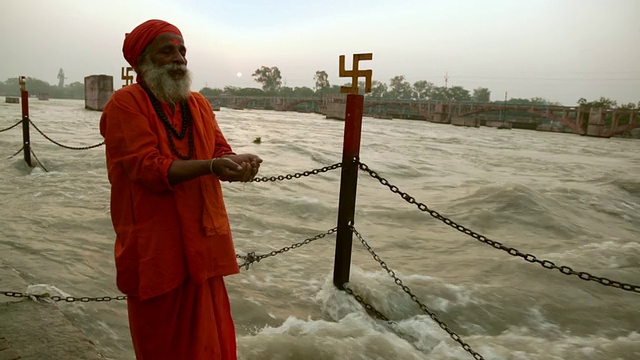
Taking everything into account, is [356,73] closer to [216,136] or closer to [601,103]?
[216,136]

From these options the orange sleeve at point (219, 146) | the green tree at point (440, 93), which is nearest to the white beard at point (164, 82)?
the orange sleeve at point (219, 146)

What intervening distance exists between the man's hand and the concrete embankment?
1355 mm

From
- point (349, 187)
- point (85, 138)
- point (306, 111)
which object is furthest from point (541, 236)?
point (306, 111)

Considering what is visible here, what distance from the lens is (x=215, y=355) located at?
180 centimetres

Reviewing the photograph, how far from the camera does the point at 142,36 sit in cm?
180

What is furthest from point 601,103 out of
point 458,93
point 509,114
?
point 458,93

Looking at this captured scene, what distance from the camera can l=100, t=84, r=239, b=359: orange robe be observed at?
1639mm

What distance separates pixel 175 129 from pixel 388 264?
4185mm

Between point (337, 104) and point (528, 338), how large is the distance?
60.5m

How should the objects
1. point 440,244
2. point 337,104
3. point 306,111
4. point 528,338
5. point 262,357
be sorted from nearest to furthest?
1. point 262,357
2. point 528,338
3. point 440,244
4. point 337,104
5. point 306,111

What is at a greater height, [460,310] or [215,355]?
[215,355]

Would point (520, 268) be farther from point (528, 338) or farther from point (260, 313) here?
point (260, 313)

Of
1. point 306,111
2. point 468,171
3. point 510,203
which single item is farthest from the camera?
point 306,111

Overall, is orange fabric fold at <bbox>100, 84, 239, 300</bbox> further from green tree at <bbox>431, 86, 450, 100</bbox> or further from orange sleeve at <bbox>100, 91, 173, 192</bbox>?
green tree at <bbox>431, 86, 450, 100</bbox>
